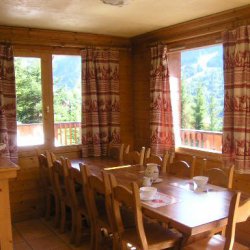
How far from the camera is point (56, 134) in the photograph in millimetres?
4328

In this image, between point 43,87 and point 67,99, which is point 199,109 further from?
point 43,87

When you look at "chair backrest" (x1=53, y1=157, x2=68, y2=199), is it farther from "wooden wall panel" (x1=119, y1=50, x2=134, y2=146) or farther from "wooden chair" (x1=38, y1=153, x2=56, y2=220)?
"wooden wall panel" (x1=119, y1=50, x2=134, y2=146)

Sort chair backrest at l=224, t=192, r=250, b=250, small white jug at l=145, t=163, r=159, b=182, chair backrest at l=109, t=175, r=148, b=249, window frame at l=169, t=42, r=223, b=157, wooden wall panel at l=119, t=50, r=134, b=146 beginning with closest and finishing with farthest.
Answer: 1. chair backrest at l=224, t=192, r=250, b=250
2. chair backrest at l=109, t=175, r=148, b=249
3. small white jug at l=145, t=163, r=159, b=182
4. window frame at l=169, t=42, r=223, b=157
5. wooden wall panel at l=119, t=50, r=134, b=146

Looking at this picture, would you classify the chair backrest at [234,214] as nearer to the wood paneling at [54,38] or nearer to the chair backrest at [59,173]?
the chair backrest at [59,173]

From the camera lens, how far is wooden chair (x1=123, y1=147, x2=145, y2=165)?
3.71 m

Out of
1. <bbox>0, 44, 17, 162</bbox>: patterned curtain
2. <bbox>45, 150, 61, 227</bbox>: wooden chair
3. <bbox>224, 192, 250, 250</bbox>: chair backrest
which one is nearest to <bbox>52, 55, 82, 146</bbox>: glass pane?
<bbox>0, 44, 17, 162</bbox>: patterned curtain

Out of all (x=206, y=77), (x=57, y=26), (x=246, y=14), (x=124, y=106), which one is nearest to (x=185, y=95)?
(x=206, y=77)

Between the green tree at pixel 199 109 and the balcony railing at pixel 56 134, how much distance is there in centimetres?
157

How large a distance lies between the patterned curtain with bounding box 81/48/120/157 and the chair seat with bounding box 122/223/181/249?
204 centimetres

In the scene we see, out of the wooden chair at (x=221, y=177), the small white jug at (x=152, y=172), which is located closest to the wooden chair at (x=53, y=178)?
the small white jug at (x=152, y=172)

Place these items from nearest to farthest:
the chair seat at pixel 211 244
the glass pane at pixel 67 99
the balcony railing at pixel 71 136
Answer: the chair seat at pixel 211 244
the balcony railing at pixel 71 136
the glass pane at pixel 67 99

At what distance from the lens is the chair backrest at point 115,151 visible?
13.4ft

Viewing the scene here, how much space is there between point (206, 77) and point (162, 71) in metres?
0.55

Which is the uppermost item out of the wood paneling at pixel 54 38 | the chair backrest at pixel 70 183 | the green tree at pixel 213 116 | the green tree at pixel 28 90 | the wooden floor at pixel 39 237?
the wood paneling at pixel 54 38
